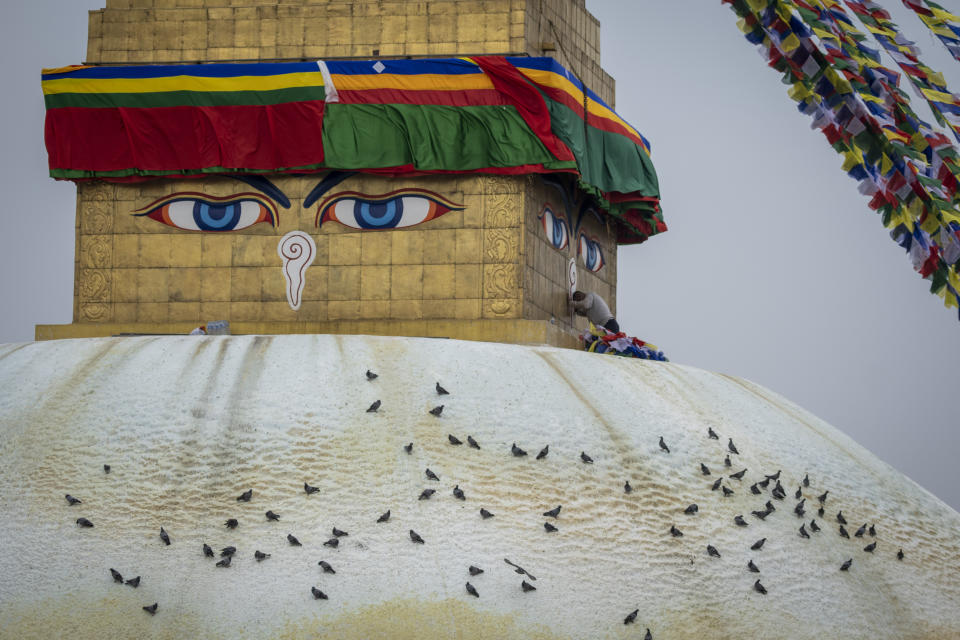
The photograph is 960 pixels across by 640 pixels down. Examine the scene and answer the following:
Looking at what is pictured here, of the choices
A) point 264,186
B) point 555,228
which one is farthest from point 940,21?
point 264,186

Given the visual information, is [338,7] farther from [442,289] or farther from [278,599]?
[278,599]

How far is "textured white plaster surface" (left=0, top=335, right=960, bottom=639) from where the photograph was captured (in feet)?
16.0

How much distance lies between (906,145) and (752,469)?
1.83 m

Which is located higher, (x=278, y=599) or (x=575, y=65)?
(x=575, y=65)

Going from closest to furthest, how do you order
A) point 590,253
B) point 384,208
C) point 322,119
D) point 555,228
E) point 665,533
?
point 665,533 → point 322,119 → point 384,208 → point 555,228 → point 590,253

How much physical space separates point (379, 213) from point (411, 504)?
4.45 m

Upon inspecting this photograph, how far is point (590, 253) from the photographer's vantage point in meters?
10.8

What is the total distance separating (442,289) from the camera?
30.6 ft

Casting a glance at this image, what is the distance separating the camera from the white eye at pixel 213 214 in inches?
378

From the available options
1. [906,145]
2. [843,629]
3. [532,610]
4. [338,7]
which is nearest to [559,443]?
[532,610]

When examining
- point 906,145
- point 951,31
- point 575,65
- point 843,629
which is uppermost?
point 575,65

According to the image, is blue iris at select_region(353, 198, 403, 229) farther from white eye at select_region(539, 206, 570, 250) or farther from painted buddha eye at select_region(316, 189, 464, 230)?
white eye at select_region(539, 206, 570, 250)

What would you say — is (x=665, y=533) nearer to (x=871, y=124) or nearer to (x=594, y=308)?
(x=871, y=124)

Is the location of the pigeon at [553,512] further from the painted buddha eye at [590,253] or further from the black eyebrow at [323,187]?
the painted buddha eye at [590,253]
